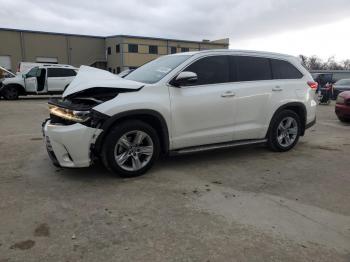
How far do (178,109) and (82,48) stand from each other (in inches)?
1871

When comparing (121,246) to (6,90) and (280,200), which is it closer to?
(280,200)

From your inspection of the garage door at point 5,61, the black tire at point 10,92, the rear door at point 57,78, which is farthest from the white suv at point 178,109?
the garage door at point 5,61

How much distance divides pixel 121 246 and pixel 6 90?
16539 mm

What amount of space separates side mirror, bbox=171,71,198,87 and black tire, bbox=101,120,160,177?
2.38ft

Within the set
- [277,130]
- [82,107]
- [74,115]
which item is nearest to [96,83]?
[82,107]

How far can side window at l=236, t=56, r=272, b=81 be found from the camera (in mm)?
5846

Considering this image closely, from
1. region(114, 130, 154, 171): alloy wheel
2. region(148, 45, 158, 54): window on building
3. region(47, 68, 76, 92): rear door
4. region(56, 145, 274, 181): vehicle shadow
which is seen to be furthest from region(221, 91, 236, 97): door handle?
region(148, 45, 158, 54): window on building

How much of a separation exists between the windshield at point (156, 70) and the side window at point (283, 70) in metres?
1.76

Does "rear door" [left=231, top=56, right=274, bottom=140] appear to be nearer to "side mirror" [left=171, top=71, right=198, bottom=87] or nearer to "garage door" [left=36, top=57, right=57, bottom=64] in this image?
"side mirror" [left=171, top=71, right=198, bottom=87]

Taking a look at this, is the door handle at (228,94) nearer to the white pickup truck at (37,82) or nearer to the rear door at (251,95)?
the rear door at (251,95)

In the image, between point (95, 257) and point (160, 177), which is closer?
point (95, 257)

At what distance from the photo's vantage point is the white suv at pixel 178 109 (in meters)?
4.52

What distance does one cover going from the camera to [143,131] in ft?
15.6

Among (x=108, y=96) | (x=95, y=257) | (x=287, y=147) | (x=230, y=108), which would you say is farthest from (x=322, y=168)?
(x=95, y=257)
